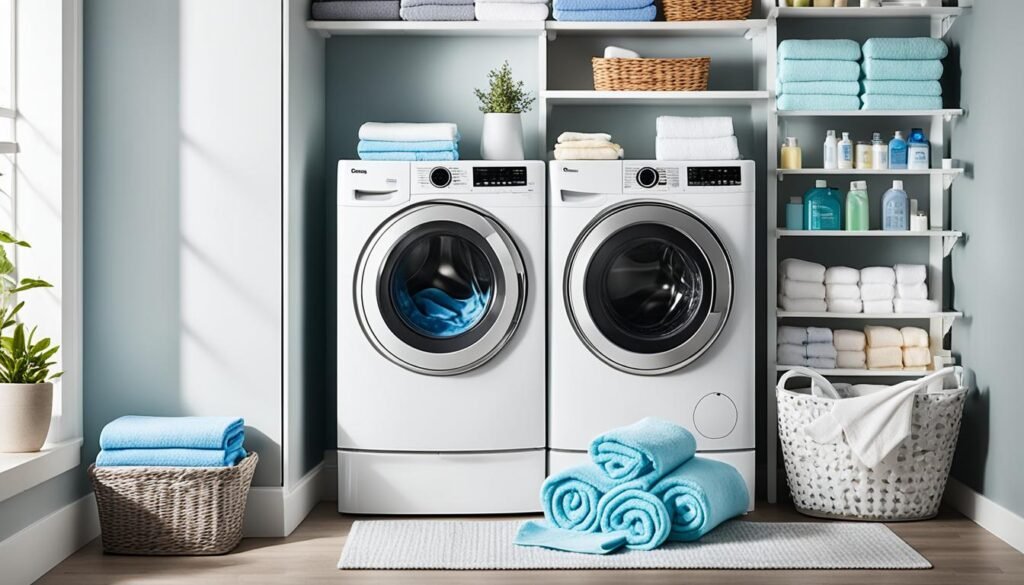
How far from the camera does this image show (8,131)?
289 centimetres

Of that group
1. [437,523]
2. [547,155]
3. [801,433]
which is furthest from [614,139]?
[437,523]

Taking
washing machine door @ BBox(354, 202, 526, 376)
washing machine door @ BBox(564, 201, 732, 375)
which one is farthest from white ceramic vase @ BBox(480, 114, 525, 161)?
washing machine door @ BBox(564, 201, 732, 375)

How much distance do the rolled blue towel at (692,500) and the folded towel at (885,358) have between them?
2.91 feet

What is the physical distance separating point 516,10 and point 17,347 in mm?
1909

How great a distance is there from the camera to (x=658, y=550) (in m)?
2.91

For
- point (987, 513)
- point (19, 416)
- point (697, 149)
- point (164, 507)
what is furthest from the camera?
point (697, 149)

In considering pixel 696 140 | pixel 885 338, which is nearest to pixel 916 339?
pixel 885 338

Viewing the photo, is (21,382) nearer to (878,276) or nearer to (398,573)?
(398,573)

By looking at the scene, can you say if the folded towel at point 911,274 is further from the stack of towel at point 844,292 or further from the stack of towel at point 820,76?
the stack of towel at point 820,76

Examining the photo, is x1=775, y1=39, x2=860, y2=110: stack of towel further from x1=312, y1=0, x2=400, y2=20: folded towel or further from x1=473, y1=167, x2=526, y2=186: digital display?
x1=312, y1=0, x2=400, y2=20: folded towel

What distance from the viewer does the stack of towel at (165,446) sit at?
9.43 feet

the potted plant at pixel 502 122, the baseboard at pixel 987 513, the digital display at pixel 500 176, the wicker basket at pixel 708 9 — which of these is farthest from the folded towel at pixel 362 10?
the baseboard at pixel 987 513

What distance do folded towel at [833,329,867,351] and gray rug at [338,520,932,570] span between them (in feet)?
2.19

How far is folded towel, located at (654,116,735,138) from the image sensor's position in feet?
11.4
